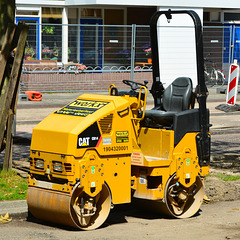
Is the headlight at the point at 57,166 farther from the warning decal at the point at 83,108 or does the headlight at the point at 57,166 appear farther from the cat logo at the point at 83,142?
the warning decal at the point at 83,108

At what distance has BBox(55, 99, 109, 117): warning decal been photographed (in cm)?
759

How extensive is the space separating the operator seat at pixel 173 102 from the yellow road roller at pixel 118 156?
0.04 ft

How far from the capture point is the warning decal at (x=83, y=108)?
759cm

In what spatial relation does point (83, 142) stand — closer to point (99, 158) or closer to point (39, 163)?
point (99, 158)

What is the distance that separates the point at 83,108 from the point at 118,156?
70cm

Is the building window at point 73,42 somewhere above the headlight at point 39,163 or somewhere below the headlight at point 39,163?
above

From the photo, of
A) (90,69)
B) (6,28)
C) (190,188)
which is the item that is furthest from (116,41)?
(190,188)

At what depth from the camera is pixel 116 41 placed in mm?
23141

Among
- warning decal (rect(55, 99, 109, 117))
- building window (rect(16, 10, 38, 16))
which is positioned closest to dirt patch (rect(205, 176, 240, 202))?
warning decal (rect(55, 99, 109, 117))

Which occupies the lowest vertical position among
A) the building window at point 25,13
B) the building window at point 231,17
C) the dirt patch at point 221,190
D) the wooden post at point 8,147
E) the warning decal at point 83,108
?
the dirt patch at point 221,190

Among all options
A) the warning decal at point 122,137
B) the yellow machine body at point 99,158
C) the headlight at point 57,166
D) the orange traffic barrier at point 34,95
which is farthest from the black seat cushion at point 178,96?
the orange traffic barrier at point 34,95

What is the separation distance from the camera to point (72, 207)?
23.9 ft

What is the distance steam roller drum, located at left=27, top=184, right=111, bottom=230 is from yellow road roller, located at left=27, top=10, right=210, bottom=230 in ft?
0.04

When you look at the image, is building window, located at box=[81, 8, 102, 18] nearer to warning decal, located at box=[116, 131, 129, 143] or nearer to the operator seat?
the operator seat
